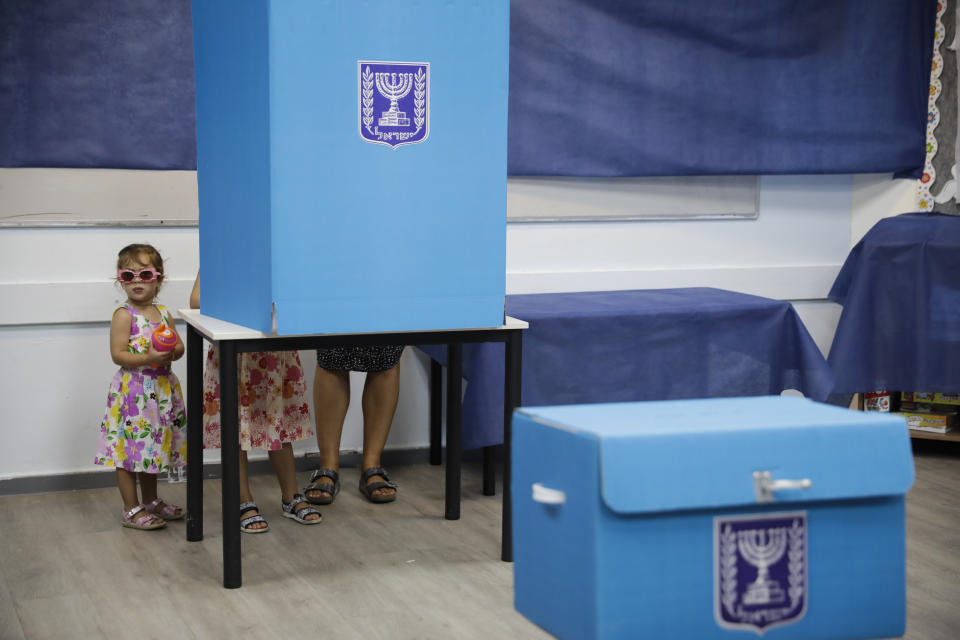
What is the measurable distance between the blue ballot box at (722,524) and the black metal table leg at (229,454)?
101 centimetres

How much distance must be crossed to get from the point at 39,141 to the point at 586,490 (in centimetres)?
225

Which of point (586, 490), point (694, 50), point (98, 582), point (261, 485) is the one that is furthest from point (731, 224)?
point (586, 490)

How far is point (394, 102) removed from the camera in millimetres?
2102

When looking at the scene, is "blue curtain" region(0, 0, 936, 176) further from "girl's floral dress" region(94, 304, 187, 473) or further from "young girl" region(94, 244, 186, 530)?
"girl's floral dress" region(94, 304, 187, 473)

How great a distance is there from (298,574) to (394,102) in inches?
41.8

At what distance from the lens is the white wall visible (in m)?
3.06

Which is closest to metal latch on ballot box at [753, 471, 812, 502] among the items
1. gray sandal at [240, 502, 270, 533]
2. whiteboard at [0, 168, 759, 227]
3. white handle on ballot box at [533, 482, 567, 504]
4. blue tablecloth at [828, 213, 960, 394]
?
white handle on ballot box at [533, 482, 567, 504]

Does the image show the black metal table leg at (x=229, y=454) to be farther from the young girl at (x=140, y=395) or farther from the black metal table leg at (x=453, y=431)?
the black metal table leg at (x=453, y=431)

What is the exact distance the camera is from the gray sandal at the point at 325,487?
2.98 m

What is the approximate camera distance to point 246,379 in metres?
2.71

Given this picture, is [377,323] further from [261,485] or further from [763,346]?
[763,346]

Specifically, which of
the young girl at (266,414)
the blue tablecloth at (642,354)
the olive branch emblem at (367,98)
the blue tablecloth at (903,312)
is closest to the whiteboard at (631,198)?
the blue tablecloth at (642,354)

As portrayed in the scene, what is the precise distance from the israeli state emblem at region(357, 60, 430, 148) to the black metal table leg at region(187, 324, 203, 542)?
29.5 inches

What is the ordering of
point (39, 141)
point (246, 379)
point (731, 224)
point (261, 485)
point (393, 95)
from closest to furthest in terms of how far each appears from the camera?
1. point (393, 95)
2. point (246, 379)
3. point (39, 141)
4. point (261, 485)
5. point (731, 224)
